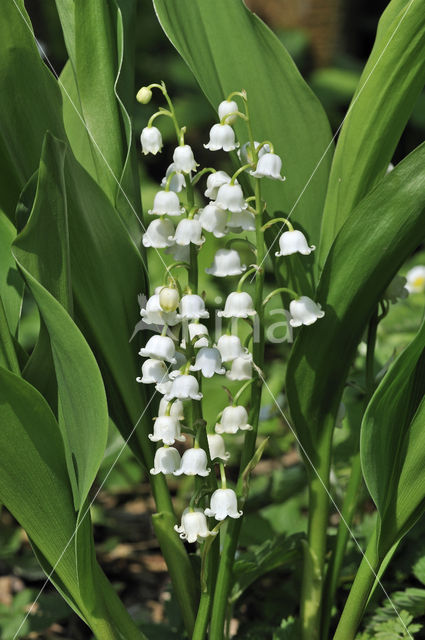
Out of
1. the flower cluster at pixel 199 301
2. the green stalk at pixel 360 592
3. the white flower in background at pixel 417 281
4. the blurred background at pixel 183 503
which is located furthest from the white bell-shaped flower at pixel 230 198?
the white flower in background at pixel 417 281

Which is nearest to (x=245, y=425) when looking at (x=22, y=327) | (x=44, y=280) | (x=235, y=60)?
(x=44, y=280)

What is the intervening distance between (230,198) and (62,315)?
0.21 metres

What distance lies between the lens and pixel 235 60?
92 centimetres

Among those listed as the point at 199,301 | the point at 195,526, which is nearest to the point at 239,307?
the point at 199,301

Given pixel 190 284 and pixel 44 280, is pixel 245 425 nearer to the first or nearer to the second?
pixel 190 284

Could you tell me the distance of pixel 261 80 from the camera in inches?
36.4

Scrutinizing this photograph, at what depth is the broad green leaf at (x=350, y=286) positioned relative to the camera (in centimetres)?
78

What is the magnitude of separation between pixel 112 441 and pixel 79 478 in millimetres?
515

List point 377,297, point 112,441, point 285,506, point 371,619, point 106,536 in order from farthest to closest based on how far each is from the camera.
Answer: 1. point 106,536
2. point 285,506
3. point 112,441
4. point 371,619
5. point 377,297

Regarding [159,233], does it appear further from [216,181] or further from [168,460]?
[168,460]

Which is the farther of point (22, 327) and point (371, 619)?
point (22, 327)

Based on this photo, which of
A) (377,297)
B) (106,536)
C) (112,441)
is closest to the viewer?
(377,297)

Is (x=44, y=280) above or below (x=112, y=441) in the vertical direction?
above

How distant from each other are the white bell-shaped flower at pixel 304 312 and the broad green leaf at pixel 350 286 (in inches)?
2.0
